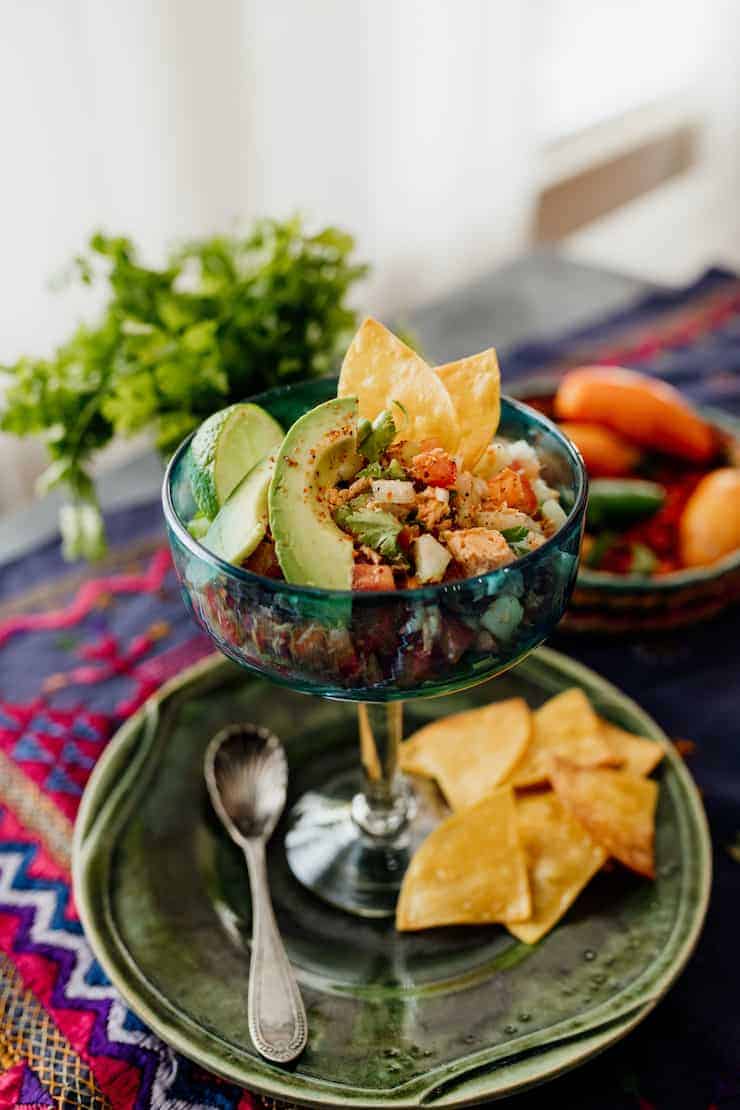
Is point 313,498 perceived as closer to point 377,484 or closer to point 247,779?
point 377,484

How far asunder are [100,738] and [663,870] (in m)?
0.53

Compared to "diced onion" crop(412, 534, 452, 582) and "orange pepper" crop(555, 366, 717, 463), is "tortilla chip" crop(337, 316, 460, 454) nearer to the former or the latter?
"diced onion" crop(412, 534, 452, 582)

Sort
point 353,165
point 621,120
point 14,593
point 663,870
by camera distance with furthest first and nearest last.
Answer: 1. point 621,120
2. point 353,165
3. point 14,593
4. point 663,870

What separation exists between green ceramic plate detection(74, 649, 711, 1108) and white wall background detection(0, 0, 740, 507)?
→ 1.03 metres

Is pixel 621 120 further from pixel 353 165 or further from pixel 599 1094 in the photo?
pixel 599 1094

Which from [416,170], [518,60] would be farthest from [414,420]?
[518,60]

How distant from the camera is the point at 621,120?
10.6 ft

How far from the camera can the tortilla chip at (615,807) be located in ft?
2.73

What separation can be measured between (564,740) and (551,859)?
0.13 m

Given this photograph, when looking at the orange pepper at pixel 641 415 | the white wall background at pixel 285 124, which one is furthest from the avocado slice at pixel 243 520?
the white wall background at pixel 285 124

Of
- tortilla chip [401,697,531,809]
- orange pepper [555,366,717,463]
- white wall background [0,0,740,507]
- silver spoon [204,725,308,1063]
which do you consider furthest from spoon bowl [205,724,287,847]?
white wall background [0,0,740,507]

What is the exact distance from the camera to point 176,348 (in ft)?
3.42

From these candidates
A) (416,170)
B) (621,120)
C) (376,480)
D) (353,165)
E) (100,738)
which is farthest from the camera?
(621,120)

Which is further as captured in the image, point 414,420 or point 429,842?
point 429,842
